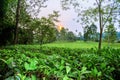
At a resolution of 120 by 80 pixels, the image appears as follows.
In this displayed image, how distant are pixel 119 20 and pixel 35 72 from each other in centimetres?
2505

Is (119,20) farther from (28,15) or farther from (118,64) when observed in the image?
(118,64)

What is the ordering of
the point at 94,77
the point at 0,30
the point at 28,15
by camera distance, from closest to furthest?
the point at 94,77
the point at 0,30
the point at 28,15

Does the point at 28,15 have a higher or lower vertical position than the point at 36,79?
higher

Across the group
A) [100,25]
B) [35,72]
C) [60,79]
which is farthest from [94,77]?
[100,25]

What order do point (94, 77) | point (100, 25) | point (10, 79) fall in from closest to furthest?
point (10, 79), point (94, 77), point (100, 25)

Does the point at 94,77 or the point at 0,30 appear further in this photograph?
the point at 0,30

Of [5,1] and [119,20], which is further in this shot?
[5,1]

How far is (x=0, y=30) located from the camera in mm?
29859

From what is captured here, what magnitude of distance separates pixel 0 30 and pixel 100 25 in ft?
35.5

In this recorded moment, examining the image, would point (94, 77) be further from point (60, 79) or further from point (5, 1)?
point (5, 1)

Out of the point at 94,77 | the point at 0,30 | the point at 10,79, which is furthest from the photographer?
the point at 0,30

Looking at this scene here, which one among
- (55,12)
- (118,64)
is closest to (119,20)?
(55,12)

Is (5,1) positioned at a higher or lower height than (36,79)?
higher

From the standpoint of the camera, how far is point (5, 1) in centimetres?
3012
